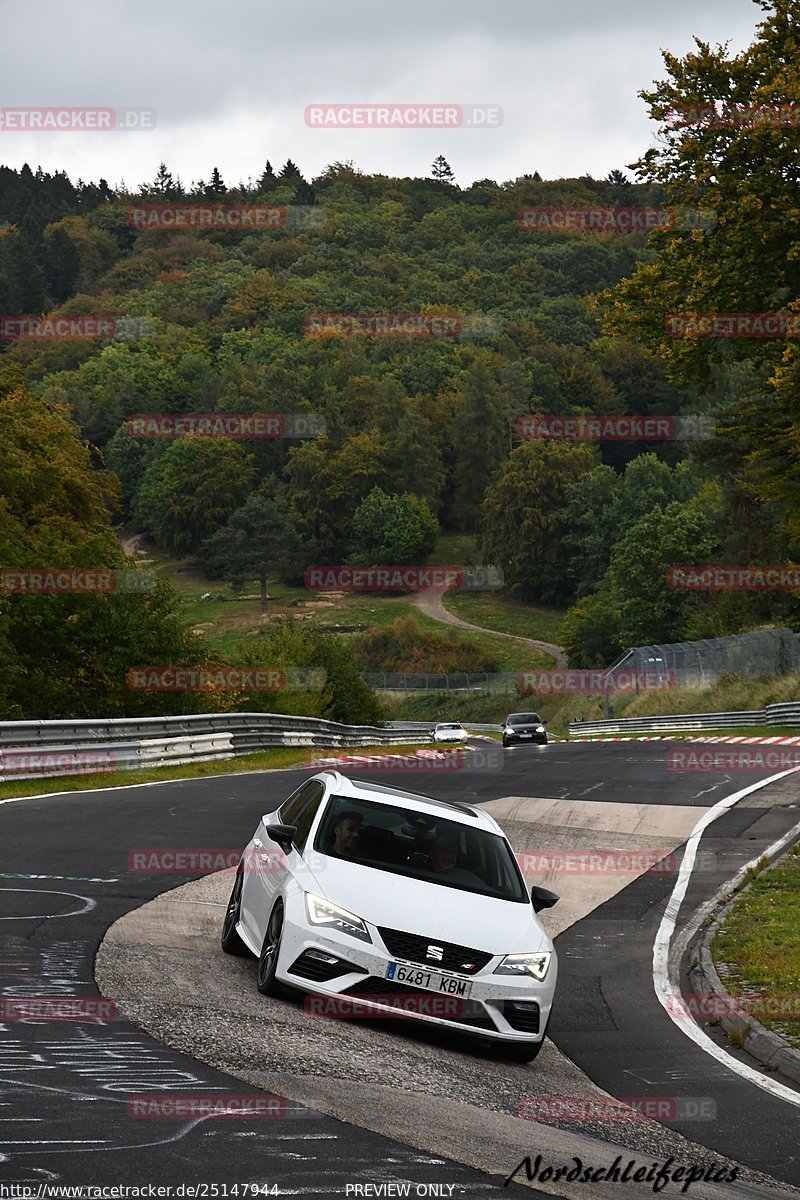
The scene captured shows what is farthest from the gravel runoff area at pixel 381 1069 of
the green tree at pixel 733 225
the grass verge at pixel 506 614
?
the grass verge at pixel 506 614

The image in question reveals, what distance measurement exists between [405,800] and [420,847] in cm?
59

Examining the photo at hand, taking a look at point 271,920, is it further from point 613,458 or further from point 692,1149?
point 613,458

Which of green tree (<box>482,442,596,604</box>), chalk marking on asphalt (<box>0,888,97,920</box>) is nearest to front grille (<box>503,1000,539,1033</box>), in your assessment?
chalk marking on asphalt (<box>0,888,97,920</box>)

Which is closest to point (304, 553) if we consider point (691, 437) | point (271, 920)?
point (691, 437)

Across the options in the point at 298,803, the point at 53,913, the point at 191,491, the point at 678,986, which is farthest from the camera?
the point at 191,491

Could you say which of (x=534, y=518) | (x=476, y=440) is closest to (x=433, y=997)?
(x=534, y=518)

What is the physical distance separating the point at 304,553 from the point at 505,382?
50848 mm

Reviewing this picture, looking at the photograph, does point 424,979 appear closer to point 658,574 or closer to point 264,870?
point 264,870

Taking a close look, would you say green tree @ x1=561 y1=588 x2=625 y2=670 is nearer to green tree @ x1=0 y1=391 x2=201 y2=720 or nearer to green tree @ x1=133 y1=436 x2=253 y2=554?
green tree @ x1=133 y1=436 x2=253 y2=554

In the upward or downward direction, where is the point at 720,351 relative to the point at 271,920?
upward

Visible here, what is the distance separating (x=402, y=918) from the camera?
354 inches

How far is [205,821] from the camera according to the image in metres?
19.3

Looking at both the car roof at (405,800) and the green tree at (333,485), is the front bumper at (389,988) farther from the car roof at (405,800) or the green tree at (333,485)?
the green tree at (333,485)

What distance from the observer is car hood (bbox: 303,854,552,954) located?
899 cm
